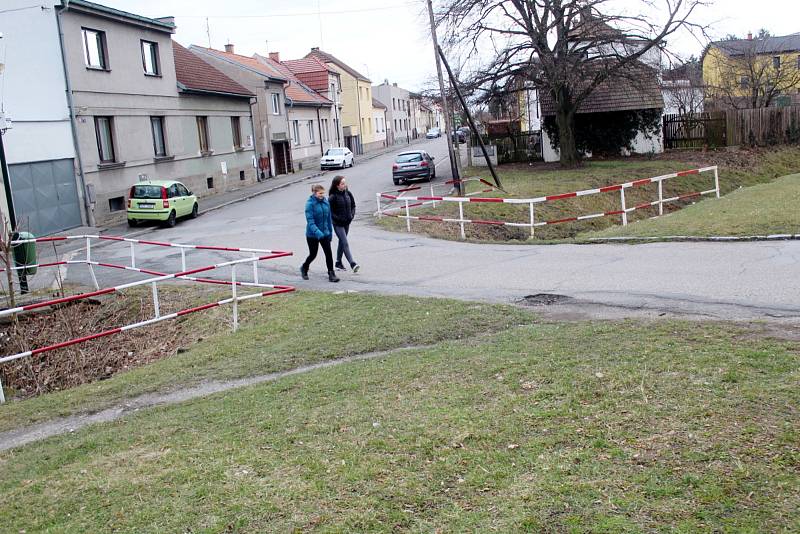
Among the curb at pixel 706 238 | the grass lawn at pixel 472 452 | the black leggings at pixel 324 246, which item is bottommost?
the grass lawn at pixel 472 452

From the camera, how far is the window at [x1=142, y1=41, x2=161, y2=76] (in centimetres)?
3184

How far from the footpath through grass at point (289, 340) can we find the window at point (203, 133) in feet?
89.2

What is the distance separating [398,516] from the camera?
436 cm

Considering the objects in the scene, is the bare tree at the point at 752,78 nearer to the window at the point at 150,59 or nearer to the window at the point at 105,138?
the window at the point at 150,59

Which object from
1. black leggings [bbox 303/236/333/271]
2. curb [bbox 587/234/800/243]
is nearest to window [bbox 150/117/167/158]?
black leggings [bbox 303/236/333/271]

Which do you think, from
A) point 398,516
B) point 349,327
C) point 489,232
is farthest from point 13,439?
point 489,232

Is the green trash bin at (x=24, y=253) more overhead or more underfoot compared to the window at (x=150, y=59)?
more underfoot

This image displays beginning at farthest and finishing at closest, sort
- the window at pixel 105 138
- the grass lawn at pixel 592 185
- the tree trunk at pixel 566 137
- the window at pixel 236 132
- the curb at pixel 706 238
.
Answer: the window at pixel 236 132
the tree trunk at pixel 566 137
the window at pixel 105 138
the grass lawn at pixel 592 185
the curb at pixel 706 238

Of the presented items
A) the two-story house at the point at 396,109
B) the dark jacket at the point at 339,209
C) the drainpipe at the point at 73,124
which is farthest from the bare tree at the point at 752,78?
the two-story house at the point at 396,109

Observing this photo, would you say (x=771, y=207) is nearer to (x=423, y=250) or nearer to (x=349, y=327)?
(x=423, y=250)

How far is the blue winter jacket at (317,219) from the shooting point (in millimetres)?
12797

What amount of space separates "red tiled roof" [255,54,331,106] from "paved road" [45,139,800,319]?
1353 inches

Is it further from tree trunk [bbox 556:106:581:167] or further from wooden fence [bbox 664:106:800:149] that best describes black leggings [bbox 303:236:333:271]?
wooden fence [bbox 664:106:800:149]

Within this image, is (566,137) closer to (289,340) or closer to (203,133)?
(203,133)
